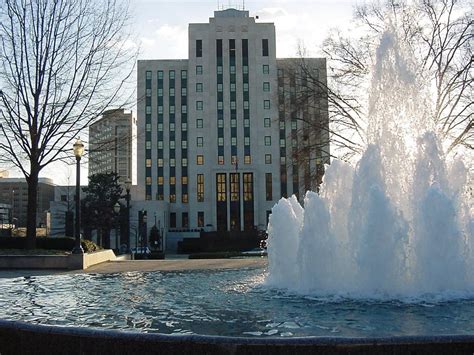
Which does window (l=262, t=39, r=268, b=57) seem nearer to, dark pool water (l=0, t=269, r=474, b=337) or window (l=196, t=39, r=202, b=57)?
window (l=196, t=39, r=202, b=57)

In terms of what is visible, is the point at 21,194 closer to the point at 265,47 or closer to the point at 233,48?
the point at 233,48

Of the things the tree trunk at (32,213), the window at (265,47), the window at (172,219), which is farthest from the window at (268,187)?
the tree trunk at (32,213)

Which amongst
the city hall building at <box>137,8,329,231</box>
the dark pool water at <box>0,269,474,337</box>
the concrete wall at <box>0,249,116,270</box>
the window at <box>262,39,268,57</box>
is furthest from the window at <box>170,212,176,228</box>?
the dark pool water at <box>0,269,474,337</box>

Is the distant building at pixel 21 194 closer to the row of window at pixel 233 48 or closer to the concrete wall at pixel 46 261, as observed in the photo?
the row of window at pixel 233 48

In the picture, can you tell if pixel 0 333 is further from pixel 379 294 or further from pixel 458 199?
pixel 458 199

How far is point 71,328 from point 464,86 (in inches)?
903

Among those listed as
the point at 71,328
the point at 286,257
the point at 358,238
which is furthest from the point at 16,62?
the point at 71,328

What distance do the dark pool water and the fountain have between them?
0.89 metres

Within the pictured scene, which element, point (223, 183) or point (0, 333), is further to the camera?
point (223, 183)

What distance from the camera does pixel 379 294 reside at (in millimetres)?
9328

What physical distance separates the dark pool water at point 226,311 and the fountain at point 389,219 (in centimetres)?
89

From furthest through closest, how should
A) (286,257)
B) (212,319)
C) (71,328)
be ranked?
(286,257) → (212,319) → (71,328)

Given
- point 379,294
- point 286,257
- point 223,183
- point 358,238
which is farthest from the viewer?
point 223,183

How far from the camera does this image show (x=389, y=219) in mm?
10000
